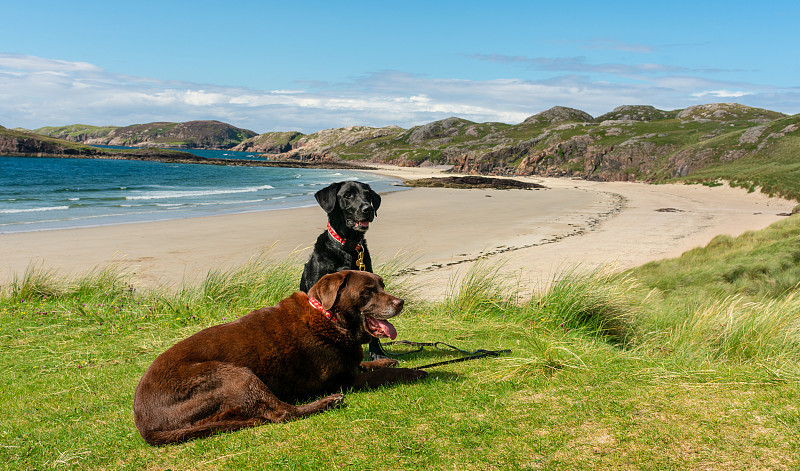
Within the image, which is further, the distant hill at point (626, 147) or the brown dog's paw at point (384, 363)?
the distant hill at point (626, 147)

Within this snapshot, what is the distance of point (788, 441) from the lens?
11.3ft

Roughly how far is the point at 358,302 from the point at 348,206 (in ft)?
6.37

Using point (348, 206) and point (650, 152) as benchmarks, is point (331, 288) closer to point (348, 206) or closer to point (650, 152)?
point (348, 206)

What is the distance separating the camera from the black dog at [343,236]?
20.3 ft

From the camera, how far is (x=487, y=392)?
4.77 meters

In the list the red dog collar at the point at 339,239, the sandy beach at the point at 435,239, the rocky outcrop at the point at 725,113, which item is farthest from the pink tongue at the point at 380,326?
the rocky outcrop at the point at 725,113

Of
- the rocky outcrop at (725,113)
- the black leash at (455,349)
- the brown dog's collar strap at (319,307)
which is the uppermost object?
the rocky outcrop at (725,113)

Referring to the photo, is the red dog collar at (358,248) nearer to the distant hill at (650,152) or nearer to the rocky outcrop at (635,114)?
the distant hill at (650,152)

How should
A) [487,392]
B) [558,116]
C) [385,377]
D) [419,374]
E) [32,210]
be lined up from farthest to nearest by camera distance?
[558,116] → [32,210] → [419,374] → [385,377] → [487,392]

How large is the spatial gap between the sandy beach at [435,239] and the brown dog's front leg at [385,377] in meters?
5.92

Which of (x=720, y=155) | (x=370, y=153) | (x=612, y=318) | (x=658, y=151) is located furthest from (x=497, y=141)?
(x=612, y=318)

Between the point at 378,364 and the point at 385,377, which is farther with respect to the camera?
the point at 378,364

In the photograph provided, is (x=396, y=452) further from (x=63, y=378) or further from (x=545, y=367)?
(x=63, y=378)

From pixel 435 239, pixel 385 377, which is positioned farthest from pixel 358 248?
pixel 435 239
